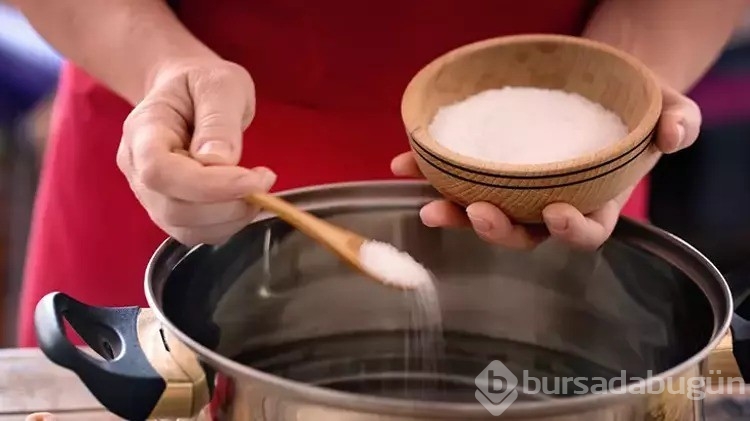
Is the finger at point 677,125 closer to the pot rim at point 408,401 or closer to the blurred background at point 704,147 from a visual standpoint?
the pot rim at point 408,401

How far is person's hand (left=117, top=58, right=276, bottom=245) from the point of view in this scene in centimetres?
49

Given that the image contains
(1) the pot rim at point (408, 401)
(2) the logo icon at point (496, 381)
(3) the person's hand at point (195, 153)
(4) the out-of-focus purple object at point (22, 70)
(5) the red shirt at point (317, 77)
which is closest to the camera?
(1) the pot rim at point (408, 401)

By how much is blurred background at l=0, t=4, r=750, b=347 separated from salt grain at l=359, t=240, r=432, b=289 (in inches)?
34.5

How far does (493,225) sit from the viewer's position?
20.0 inches

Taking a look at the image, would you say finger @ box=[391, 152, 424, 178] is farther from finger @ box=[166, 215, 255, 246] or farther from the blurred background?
the blurred background

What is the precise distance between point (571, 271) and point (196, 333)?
0.72 feet

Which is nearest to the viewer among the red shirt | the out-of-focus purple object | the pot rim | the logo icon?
the pot rim

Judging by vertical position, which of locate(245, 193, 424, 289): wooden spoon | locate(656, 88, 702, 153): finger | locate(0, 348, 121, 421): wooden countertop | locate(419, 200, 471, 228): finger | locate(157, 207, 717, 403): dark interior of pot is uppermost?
locate(656, 88, 702, 153): finger

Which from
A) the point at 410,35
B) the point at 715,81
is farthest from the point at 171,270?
the point at 715,81

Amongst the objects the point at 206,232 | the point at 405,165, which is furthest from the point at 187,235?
the point at 405,165

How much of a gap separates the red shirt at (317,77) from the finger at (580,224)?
0.69 ft

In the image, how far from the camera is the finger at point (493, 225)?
1.65ft

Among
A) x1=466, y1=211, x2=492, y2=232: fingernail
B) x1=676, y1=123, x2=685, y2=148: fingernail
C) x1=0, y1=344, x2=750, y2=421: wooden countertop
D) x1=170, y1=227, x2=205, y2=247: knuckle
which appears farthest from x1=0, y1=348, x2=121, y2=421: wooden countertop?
x1=676, y1=123, x2=685, y2=148: fingernail

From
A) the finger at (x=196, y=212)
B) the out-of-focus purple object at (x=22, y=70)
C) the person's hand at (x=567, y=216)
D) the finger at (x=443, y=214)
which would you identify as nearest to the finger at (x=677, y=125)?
the person's hand at (x=567, y=216)
